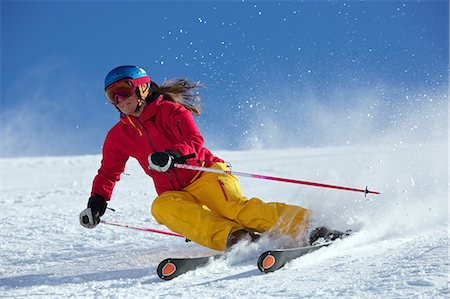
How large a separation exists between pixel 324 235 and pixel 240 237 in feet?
1.69

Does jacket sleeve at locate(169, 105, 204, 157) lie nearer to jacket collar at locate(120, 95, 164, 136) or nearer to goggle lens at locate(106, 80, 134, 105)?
jacket collar at locate(120, 95, 164, 136)

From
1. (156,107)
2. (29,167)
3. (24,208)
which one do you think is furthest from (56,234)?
(29,167)

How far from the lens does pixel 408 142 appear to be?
6426 mm

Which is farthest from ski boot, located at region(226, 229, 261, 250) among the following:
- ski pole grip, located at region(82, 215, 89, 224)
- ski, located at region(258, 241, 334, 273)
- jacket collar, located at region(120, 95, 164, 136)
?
ski pole grip, located at region(82, 215, 89, 224)

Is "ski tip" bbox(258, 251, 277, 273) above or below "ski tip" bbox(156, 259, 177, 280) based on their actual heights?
above

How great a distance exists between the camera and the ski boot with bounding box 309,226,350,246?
11.8 feet

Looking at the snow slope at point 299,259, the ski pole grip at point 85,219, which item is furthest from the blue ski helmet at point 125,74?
the snow slope at point 299,259

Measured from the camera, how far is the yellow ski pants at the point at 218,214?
11.7 feet

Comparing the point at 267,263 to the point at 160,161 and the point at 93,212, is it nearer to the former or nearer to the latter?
the point at 160,161

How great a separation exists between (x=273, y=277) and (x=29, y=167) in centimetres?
1153

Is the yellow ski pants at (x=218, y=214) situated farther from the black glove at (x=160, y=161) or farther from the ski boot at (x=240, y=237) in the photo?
the black glove at (x=160, y=161)

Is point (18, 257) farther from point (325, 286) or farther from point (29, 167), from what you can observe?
point (29, 167)

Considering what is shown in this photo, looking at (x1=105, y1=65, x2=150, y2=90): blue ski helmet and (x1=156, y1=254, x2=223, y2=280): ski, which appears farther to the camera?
(x1=105, y1=65, x2=150, y2=90): blue ski helmet

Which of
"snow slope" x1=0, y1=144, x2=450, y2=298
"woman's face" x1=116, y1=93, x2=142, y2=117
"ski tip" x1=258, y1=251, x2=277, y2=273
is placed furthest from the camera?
"woman's face" x1=116, y1=93, x2=142, y2=117
